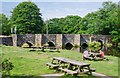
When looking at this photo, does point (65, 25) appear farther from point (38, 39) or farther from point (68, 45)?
point (38, 39)

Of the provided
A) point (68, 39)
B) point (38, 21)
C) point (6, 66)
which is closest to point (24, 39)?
point (68, 39)

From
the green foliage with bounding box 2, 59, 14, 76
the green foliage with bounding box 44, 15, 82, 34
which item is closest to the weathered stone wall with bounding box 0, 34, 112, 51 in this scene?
the green foliage with bounding box 44, 15, 82, 34

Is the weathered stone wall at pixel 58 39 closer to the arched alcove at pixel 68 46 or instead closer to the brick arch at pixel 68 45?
the brick arch at pixel 68 45

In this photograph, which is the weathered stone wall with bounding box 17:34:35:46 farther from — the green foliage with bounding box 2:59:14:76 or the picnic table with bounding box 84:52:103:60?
the green foliage with bounding box 2:59:14:76

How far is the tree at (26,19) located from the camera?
49.8 metres

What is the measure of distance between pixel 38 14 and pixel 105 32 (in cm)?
1390

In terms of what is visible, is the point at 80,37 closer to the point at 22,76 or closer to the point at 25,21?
the point at 25,21

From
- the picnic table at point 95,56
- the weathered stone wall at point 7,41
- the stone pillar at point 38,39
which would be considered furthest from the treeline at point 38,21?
the picnic table at point 95,56

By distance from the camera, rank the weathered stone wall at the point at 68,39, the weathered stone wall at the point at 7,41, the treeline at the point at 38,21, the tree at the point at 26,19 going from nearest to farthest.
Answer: the weathered stone wall at the point at 7,41
the weathered stone wall at the point at 68,39
the treeline at the point at 38,21
the tree at the point at 26,19

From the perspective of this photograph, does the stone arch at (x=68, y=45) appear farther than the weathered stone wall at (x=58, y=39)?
Yes

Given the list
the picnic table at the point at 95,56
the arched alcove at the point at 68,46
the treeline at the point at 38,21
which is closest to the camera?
the picnic table at the point at 95,56

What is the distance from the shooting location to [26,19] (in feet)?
166

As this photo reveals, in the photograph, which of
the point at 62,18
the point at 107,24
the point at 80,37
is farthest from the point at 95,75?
the point at 62,18

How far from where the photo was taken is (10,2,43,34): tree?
49.8 m
